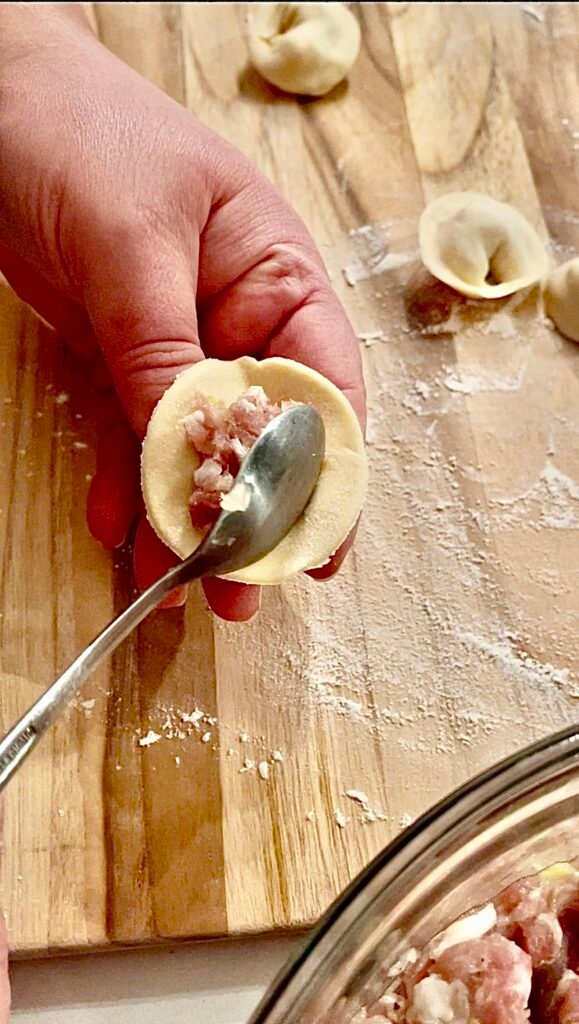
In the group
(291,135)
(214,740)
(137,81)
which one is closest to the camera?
(214,740)

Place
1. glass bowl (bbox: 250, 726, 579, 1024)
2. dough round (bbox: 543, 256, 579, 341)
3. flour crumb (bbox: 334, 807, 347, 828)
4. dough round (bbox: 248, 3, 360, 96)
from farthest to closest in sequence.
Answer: dough round (bbox: 248, 3, 360, 96), dough round (bbox: 543, 256, 579, 341), flour crumb (bbox: 334, 807, 347, 828), glass bowl (bbox: 250, 726, 579, 1024)

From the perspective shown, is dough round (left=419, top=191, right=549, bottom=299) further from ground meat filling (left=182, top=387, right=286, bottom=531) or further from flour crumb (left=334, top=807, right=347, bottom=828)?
flour crumb (left=334, top=807, right=347, bottom=828)

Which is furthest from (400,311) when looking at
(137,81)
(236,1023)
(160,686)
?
(236,1023)

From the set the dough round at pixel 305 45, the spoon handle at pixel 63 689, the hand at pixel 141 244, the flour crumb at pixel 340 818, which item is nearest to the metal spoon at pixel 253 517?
the spoon handle at pixel 63 689

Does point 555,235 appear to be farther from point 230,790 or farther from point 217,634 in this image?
point 230,790

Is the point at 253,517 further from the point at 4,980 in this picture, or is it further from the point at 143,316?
the point at 4,980

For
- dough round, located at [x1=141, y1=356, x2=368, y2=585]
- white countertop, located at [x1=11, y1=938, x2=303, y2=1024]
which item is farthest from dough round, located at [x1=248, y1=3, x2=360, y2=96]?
white countertop, located at [x1=11, y1=938, x2=303, y2=1024]

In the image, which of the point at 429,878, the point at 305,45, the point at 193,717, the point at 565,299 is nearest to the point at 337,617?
the point at 193,717
